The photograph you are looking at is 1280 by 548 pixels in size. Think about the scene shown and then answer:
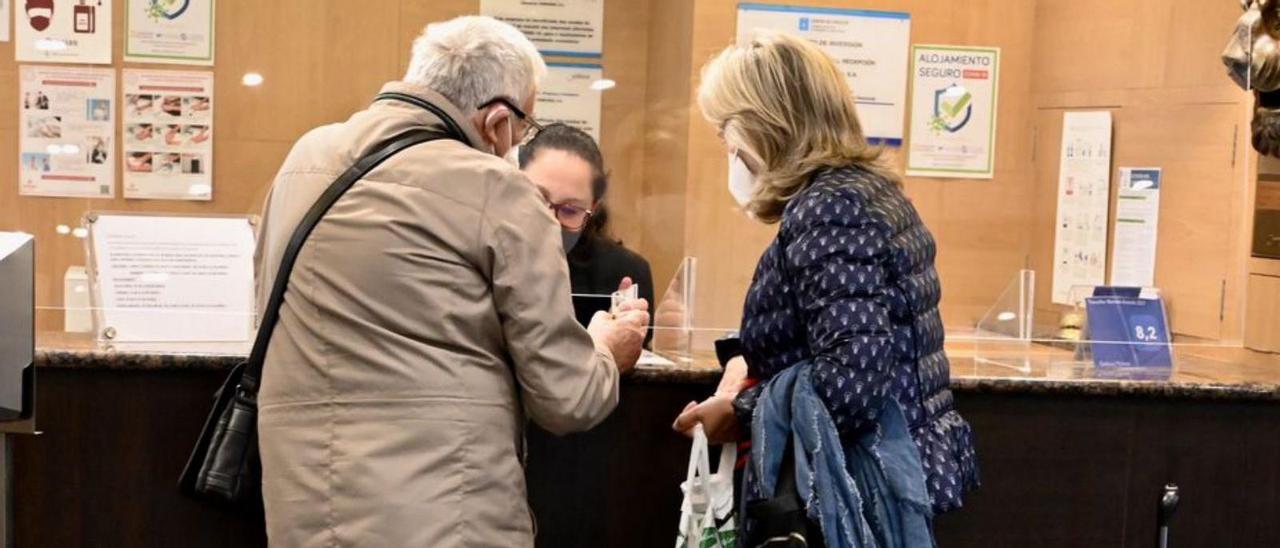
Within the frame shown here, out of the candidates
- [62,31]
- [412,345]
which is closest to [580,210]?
[412,345]

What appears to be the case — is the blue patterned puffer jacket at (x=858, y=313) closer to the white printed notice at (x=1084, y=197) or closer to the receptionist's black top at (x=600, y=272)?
the receptionist's black top at (x=600, y=272)

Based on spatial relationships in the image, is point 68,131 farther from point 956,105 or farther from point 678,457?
point 956,105

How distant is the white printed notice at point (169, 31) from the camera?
3.79 metres

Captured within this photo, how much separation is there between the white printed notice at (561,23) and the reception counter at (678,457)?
1286 mm

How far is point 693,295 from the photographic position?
412cm

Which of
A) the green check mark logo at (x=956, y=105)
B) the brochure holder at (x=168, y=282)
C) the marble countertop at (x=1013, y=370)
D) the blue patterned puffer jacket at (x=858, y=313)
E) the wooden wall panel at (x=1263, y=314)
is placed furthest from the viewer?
the green check mark logo at (x=956, y=105)

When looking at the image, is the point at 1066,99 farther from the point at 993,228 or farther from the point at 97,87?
the point at 97,87

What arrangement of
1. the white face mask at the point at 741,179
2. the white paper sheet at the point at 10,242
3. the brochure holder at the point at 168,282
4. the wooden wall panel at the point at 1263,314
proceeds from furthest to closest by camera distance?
the wooden wall panel at the point at 1263,314
the brochure holder at the point at 168,282
the white face mask at the point at 741,179
the white paper sheet at the point at 10,242

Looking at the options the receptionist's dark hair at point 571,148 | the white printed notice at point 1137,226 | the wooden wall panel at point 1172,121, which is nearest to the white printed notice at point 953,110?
the wooden wall panel at point 1172,121

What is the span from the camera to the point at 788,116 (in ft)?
7.84

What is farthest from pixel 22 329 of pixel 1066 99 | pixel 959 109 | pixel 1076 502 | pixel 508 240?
pixel 1066 99

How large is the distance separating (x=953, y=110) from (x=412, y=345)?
2.63 meters

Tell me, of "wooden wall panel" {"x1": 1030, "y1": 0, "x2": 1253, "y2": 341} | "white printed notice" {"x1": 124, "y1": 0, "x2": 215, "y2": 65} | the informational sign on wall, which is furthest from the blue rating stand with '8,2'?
the informational sign on wall

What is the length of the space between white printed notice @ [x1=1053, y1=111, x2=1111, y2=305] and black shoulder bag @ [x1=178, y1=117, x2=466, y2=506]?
2694mm
